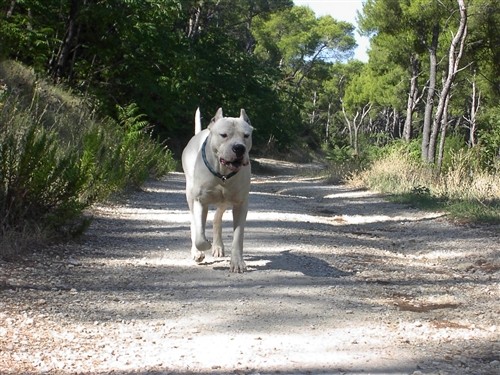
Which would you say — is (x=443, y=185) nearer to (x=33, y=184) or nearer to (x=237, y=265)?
(x=237, y=265)

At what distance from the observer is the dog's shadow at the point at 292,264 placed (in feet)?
21.5

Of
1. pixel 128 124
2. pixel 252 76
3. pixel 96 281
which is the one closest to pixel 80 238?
pixel 96 281

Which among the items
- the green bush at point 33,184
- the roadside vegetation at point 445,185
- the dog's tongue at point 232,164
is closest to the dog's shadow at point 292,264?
the dog's tongue at point 232,164

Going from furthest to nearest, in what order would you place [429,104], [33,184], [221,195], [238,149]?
[429,104] < [33,184] < [221,195] < [238,149]

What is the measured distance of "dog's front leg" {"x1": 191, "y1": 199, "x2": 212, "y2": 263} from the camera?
6348mm

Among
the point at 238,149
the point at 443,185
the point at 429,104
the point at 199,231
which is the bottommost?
the point at 199,231

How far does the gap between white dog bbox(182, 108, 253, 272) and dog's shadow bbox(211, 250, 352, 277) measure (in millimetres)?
318

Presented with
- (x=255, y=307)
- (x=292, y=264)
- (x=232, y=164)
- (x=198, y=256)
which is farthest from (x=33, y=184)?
(x=255, y=307)

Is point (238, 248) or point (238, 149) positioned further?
point (238, 248)

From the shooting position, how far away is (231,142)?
6129 mm

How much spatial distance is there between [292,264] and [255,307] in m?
1.76

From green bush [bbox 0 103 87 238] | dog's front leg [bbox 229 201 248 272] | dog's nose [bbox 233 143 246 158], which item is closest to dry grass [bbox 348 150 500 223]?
dog's front leg [bbox 229 201 248 272]

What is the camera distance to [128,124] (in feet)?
69.2

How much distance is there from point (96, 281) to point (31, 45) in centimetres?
1642
